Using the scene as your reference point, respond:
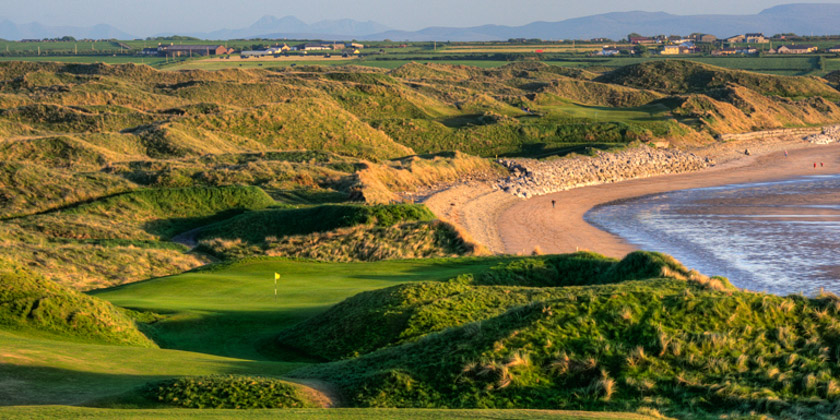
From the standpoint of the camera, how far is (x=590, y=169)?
7119 cm

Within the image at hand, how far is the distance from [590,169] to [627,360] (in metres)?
61.1

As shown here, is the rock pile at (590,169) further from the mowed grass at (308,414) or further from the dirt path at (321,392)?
the mowed grass at (308,414)

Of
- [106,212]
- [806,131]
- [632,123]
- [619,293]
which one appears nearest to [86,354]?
[619,293]

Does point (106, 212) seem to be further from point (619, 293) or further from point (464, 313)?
point (619, 293)

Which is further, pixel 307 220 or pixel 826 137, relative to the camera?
pixel 826 137

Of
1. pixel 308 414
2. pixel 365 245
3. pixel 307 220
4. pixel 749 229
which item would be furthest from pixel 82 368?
pixel 749 229

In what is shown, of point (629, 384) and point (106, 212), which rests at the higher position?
point (629, 384)

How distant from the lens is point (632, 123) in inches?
3748

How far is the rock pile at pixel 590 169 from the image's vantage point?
64.0m

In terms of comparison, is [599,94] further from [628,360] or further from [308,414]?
[308,414]

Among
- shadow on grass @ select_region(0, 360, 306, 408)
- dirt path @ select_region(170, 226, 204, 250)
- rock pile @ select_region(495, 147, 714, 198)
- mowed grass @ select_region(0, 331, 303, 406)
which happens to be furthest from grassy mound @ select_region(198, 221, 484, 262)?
rock pile @ select_region(495, 147, 714, 198)

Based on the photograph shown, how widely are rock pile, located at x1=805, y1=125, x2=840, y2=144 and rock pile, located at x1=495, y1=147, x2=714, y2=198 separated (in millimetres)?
29062

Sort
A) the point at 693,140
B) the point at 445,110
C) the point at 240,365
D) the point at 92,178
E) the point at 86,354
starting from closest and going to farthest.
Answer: the point at 86,354, the point at 240,365, the point at 92,178, the point at 693,140, the point at 445,110

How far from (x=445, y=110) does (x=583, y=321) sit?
309ft
